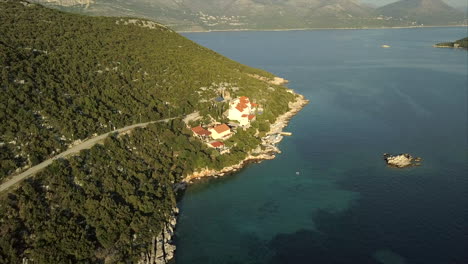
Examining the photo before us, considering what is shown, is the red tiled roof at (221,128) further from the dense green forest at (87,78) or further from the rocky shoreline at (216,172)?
the dense green forest at (87,78)

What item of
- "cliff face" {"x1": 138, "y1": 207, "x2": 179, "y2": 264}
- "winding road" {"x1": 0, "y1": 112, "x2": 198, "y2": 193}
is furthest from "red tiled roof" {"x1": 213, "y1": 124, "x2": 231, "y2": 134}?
"cliff face" {"x1": 138, "y1": 207, "x2": 179, "y2": 264}

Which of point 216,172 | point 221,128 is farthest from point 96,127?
point 221,128

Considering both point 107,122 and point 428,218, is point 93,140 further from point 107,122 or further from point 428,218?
point 428,218

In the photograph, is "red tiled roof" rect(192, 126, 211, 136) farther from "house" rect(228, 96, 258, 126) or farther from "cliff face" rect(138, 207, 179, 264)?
"cliff face" rect(138, 207, 179, 264)

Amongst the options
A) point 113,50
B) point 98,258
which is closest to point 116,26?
point 113,50

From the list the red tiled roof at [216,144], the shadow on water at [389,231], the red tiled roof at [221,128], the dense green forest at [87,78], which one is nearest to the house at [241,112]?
the dense green forest at [87,78]
